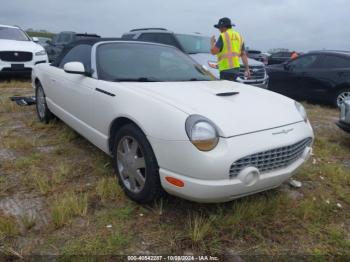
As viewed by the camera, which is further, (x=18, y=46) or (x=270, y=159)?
(x=18, y=46)

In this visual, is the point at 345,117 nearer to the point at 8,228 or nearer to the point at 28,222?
the point at 28,222

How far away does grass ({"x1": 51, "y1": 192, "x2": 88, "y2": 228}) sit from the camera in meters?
2.64

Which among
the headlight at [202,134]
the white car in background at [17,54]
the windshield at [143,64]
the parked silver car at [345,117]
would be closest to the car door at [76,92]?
the windshield at [143,64]

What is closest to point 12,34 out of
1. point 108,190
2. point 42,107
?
point 42,107

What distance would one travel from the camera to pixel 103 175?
11.6 ft

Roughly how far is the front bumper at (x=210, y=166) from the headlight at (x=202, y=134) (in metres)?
0.04

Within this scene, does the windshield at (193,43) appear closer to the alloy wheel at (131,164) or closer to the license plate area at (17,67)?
the license plate area at (17,67)

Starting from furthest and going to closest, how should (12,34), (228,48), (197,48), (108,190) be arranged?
(12,34) → (197,48) → (228,48) → (108,190)

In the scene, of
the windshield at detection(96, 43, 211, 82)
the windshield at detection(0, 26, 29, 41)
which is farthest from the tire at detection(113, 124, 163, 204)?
the windshield at detection(0, 26, 29, 41)

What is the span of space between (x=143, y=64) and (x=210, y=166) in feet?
5.77

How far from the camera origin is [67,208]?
276 cm

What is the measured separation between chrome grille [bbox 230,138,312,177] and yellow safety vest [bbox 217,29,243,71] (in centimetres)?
341

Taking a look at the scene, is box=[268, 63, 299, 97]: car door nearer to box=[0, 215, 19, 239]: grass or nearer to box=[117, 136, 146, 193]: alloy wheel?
box=[117, 136, 146, 193]: alloy wheel

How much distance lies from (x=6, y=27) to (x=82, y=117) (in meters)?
8.48
